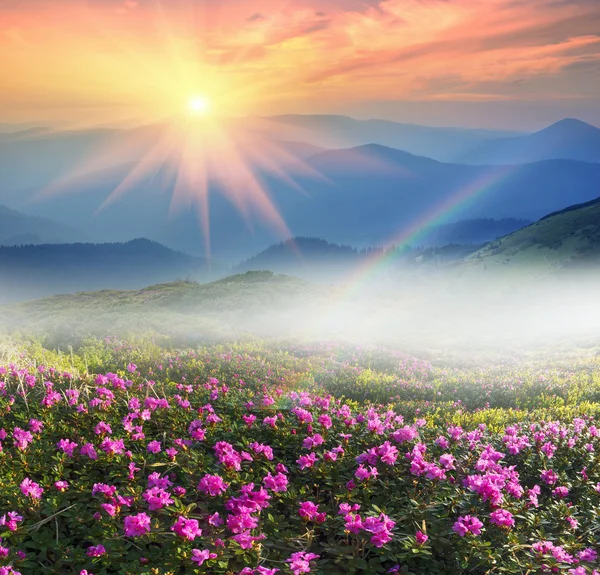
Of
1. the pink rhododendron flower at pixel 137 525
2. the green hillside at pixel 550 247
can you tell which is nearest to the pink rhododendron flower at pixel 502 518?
the pink rhododendron flower at pixel 137 525

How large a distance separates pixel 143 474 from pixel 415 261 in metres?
164

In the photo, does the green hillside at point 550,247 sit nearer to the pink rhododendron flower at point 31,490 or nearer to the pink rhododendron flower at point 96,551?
the pink rhododendron flower at point 31,490

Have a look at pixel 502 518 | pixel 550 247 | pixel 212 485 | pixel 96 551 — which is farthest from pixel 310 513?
pixel 550 247

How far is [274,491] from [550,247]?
110m

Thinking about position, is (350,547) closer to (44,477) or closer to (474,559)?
(474,559)

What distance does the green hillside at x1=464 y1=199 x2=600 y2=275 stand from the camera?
312 ft

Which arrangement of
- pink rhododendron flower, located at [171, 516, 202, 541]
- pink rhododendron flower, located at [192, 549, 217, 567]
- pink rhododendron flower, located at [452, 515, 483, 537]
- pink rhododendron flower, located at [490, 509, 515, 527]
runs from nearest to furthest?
pink rhododendron flower, located at [192, 549, 217, 567] < pink rhododendron flower, located at [171, 516, 202, 541] < pink rhododendron flower, located at [452, 515, 483, 537] < pink rhododendron flower, located at [490, 509, 515, 527]

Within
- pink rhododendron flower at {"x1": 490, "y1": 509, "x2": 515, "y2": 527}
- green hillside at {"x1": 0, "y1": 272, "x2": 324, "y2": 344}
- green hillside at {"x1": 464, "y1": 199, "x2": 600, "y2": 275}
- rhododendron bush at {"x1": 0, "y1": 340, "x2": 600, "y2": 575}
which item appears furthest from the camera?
green hillside at {"x1": 464, "y1": 199, "x2": 600, "y2": 275}

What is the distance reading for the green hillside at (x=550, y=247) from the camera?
95.0 m

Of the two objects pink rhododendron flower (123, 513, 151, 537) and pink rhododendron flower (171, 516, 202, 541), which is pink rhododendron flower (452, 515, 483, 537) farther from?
pink rhododendron flower (123, 513, 151, 537)

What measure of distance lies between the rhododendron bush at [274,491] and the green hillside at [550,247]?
→ 95064 millimetres

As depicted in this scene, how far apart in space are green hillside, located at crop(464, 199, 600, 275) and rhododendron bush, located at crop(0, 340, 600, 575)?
95.1 m

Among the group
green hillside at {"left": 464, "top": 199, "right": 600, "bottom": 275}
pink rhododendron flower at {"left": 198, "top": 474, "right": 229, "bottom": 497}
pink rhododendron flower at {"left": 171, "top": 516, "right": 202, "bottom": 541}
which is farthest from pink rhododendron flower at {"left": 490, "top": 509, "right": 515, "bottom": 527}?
green hillside at {"left": 464, "top": 199, "right": 600, "bottom": 275}

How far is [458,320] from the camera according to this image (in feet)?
176
